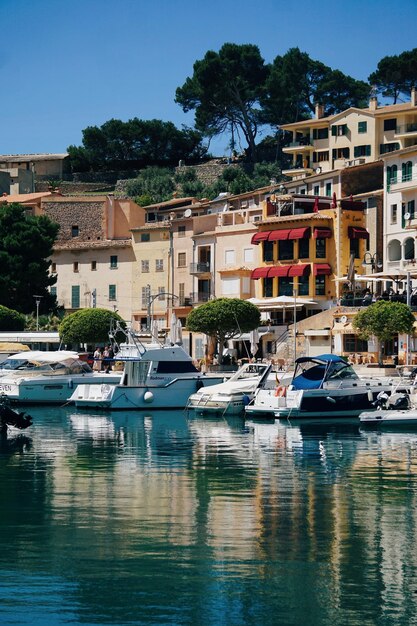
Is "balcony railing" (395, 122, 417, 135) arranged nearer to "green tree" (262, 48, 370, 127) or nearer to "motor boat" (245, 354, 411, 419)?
"green tree" (262, 48, 370, 127)

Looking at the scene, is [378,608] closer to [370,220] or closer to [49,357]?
[49,357]

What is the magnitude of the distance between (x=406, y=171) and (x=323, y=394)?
1056 inches

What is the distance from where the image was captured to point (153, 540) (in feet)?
71.8

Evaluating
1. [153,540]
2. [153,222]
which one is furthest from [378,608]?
[153,222]

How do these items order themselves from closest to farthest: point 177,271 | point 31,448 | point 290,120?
point 31,448
point 177,271
point 290,120

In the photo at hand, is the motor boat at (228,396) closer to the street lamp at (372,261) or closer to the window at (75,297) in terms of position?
the street lamp at (372,261)

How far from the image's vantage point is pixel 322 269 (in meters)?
71.3

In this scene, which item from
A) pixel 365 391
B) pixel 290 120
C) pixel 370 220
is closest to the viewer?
pixel 365 391

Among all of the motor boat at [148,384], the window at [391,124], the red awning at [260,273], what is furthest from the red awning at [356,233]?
the motor boat at [148,384]

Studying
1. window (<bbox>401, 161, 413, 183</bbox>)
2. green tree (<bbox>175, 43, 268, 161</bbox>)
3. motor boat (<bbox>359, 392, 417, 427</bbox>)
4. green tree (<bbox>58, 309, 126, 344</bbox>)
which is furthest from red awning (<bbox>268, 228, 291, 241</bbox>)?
green tree (<bbox>175, 43, 268, 161</bbox>)

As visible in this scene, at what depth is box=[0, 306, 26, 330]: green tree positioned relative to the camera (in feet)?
243

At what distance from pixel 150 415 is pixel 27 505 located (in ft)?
78.9

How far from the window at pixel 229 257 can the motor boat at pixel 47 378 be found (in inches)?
883

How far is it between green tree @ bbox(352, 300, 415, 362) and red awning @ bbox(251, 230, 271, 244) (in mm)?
17076
